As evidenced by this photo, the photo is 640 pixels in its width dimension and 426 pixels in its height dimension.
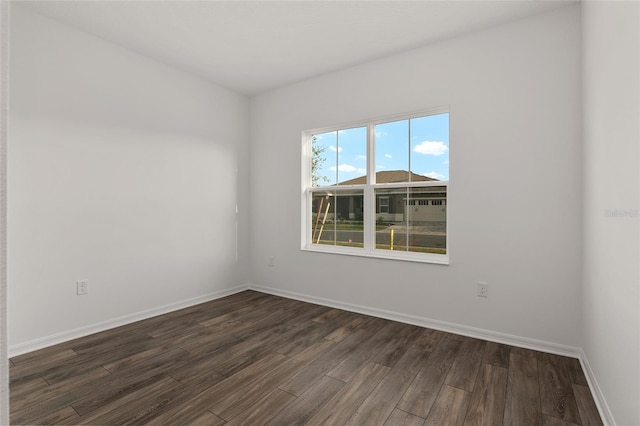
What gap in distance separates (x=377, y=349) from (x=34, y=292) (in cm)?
284

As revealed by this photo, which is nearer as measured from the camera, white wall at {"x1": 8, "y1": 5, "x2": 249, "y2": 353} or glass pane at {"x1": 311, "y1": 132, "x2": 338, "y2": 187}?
white wall at {"x1": 8, "y1": 5, "x2": 249, "y2": 353}

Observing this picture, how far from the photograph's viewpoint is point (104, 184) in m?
3.01

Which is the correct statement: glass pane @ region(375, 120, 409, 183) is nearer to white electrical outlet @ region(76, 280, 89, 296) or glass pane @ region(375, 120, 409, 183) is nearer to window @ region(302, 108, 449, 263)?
window @ region(302, 108, 449, 263)

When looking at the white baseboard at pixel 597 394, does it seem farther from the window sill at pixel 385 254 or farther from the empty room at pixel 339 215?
the window sill at pixel 385 254

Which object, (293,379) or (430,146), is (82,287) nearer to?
(293,379)

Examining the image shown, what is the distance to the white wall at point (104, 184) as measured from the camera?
2551mm

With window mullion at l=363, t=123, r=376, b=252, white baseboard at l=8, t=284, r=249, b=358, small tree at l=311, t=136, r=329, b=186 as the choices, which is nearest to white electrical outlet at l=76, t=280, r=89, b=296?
white baseboard at l=8, t=284, r=249, b=358

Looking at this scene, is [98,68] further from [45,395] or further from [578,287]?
[578,287]

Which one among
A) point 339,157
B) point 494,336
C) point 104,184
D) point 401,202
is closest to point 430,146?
point 401,202

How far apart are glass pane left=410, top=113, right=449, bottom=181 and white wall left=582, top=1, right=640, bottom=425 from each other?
1.10 m

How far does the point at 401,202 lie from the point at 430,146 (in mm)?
644

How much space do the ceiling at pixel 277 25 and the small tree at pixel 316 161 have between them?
0.96m

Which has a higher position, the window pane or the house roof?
the window pane

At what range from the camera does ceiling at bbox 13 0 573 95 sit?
8.32ft
